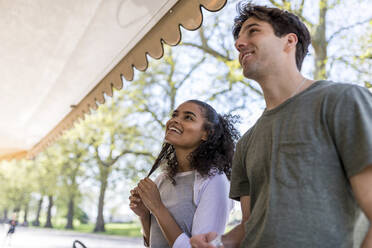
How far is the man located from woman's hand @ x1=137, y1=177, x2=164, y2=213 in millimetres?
506

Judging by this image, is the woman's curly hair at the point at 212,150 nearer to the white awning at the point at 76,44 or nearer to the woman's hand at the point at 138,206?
the woman's hand at the point at 138,206

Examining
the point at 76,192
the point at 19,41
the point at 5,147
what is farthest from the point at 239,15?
the point at 76,192

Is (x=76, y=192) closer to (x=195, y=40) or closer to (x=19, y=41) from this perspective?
(x=195, y=40)

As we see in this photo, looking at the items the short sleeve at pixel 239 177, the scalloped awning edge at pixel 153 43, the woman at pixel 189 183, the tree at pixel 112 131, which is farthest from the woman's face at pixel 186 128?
the tree at pixel 112 131

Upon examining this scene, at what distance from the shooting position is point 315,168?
2.90 ft

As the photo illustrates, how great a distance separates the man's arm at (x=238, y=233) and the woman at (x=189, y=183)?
355 millimetres

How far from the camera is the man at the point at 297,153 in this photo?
0.83m

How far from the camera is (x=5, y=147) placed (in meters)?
5.33

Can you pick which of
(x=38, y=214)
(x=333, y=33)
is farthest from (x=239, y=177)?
(x=38, y=214)

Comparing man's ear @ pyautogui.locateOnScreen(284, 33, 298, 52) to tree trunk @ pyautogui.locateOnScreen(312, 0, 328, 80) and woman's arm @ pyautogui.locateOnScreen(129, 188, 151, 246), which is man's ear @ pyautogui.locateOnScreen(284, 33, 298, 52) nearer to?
woman's arm @ pyautogui.locateOnScreen(129, 188, 151, 246)

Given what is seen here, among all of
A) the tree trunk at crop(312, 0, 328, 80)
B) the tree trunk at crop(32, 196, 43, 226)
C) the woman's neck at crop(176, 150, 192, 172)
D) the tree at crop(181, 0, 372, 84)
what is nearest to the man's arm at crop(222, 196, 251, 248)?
the woman's neck at crop(176, 150, 192, 172)

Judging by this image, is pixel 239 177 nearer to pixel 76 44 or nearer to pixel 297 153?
pixel 297 153

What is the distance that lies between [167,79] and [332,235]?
9.88 m

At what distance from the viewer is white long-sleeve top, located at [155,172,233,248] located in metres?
1.48
